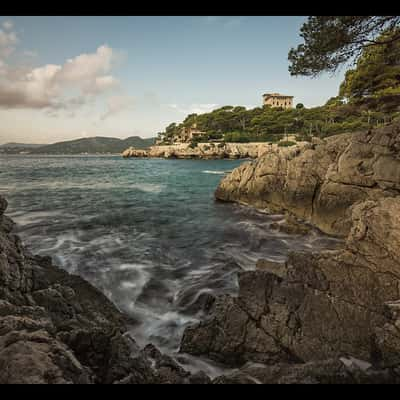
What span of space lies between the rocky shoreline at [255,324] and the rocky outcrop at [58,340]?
1 cm

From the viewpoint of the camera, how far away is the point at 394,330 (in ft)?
10.8

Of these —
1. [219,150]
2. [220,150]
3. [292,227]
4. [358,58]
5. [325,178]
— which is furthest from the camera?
[219,150]

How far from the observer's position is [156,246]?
9.51 metres

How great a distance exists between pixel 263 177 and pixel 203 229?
5404 millimetres

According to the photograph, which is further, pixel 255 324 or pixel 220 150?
pixel 220 150

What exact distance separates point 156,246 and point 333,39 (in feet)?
30.7

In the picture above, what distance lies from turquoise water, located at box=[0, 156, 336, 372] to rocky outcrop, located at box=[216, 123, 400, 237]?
3.56ft

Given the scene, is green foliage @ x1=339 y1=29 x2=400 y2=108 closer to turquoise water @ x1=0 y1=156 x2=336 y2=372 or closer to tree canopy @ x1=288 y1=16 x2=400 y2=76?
tree canopy @ x1=288 y1=16 x2=400 y2=76

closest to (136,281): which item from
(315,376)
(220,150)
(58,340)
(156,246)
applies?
(156,246)

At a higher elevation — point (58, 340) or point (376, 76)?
point (376, 76)

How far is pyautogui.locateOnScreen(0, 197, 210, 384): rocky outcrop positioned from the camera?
211 centimetres

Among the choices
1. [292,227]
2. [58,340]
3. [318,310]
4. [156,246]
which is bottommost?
[156,246]

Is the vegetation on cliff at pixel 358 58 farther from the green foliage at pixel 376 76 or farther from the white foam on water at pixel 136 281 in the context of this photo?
the white foam on water at pixel 136 281

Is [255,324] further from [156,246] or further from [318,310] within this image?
[156,246]
